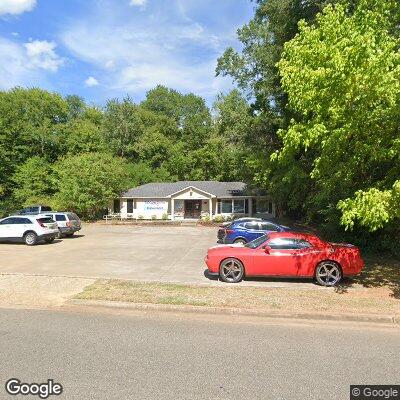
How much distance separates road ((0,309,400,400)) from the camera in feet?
15.3

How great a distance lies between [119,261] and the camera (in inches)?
576

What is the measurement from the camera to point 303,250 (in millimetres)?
10859

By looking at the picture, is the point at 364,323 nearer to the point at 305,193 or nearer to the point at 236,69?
the point at 305,193

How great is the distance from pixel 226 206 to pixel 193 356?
3602 centimetres

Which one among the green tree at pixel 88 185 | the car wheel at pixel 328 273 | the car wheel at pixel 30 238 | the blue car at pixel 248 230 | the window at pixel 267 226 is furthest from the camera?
the green tree at pixel 88 185

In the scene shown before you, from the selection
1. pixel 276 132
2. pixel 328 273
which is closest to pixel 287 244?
pixel 328 273

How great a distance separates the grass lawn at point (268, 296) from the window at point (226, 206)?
30341 millimetres

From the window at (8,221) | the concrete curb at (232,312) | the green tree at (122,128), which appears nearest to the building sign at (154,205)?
the green tree at (122,128)

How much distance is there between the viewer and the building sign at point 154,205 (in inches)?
1656

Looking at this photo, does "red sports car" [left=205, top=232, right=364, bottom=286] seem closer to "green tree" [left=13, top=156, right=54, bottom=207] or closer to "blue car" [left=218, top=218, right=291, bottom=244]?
"blue car" [left=218, top=218, right=291, bottom=244]

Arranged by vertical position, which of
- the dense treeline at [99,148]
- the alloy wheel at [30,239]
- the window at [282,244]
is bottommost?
the alloy wheel at [30,239]

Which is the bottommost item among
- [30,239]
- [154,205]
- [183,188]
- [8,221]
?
[30,239]

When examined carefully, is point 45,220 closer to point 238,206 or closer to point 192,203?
point 192,203

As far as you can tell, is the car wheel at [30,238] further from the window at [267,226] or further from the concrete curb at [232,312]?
the concrete curb at [232,312]
